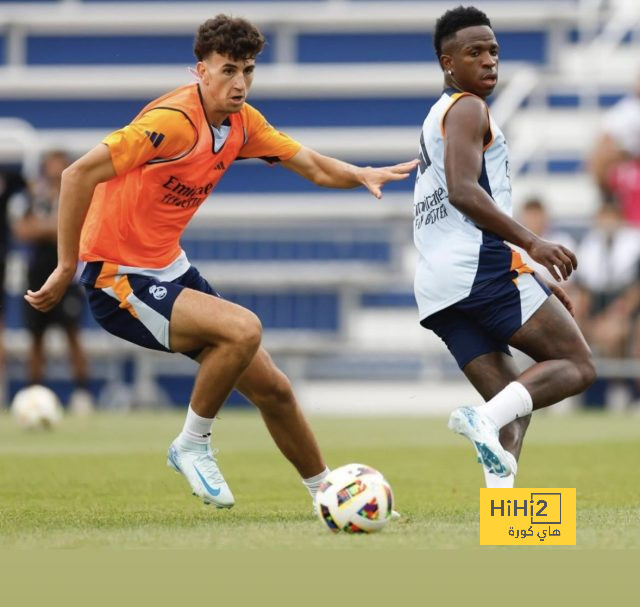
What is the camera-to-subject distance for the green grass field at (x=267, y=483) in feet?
21.7

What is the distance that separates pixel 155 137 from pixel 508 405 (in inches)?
83.6

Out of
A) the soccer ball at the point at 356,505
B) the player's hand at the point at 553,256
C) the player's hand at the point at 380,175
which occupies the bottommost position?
the soccer ball at the point at 356,505

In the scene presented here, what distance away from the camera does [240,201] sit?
21891 millimetres

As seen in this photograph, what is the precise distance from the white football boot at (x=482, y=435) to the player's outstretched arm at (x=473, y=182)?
77cm

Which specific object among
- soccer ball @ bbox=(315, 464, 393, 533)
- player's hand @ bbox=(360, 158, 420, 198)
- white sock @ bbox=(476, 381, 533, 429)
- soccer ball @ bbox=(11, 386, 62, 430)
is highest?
player's hand @ bbox=(360, 158, 420, 198)

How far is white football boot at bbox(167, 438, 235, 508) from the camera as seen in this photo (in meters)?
7.60

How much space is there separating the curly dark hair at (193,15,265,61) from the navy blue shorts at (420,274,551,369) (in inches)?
63.3

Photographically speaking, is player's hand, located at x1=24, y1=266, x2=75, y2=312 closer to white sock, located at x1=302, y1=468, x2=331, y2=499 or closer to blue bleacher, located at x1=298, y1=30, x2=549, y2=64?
white sock, located at x1=302, y1=468, x2=331, y2=499

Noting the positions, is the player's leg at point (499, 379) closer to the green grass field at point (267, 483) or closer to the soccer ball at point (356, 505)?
the green grass field at point (267, 483)

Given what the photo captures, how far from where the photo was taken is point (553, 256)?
7074 mm

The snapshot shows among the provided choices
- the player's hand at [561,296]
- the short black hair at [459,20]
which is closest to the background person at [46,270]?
the player's hand at [561,296]

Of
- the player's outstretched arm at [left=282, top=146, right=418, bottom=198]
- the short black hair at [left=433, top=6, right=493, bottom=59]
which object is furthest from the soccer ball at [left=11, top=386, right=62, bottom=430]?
the short black hair at [left=433, top=6, right=493, bottom=59]

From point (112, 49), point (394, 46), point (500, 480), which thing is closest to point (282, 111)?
point (394, 46)

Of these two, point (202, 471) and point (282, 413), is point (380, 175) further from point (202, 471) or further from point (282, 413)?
point (202, 471)
